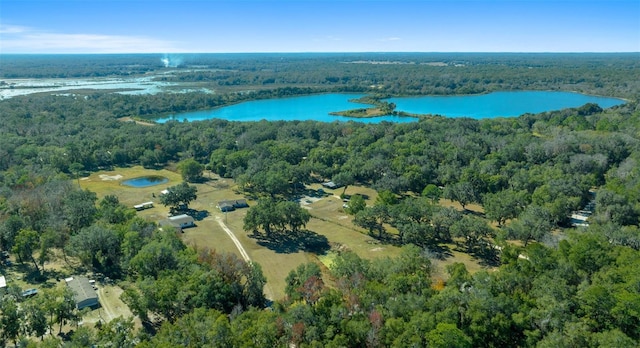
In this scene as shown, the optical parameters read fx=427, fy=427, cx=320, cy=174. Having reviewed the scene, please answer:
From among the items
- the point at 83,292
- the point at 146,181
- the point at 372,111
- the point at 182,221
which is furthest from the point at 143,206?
the point at 372,111

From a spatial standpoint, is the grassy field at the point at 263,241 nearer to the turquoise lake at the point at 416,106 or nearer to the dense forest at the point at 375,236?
the dense forest at the point at 375,236

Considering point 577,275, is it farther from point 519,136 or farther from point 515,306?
point 519,136

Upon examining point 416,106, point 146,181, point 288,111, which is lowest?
point 146,181

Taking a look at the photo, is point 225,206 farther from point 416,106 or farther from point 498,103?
point 498,103

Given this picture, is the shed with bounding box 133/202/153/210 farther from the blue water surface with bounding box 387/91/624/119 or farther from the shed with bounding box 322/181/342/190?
the blue water surface with bounding box 387/91/624/119

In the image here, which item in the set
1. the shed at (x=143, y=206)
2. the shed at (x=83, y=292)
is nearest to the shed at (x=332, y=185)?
the shed at (x=143, y=206)

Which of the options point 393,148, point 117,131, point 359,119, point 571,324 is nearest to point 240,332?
point 571,324
